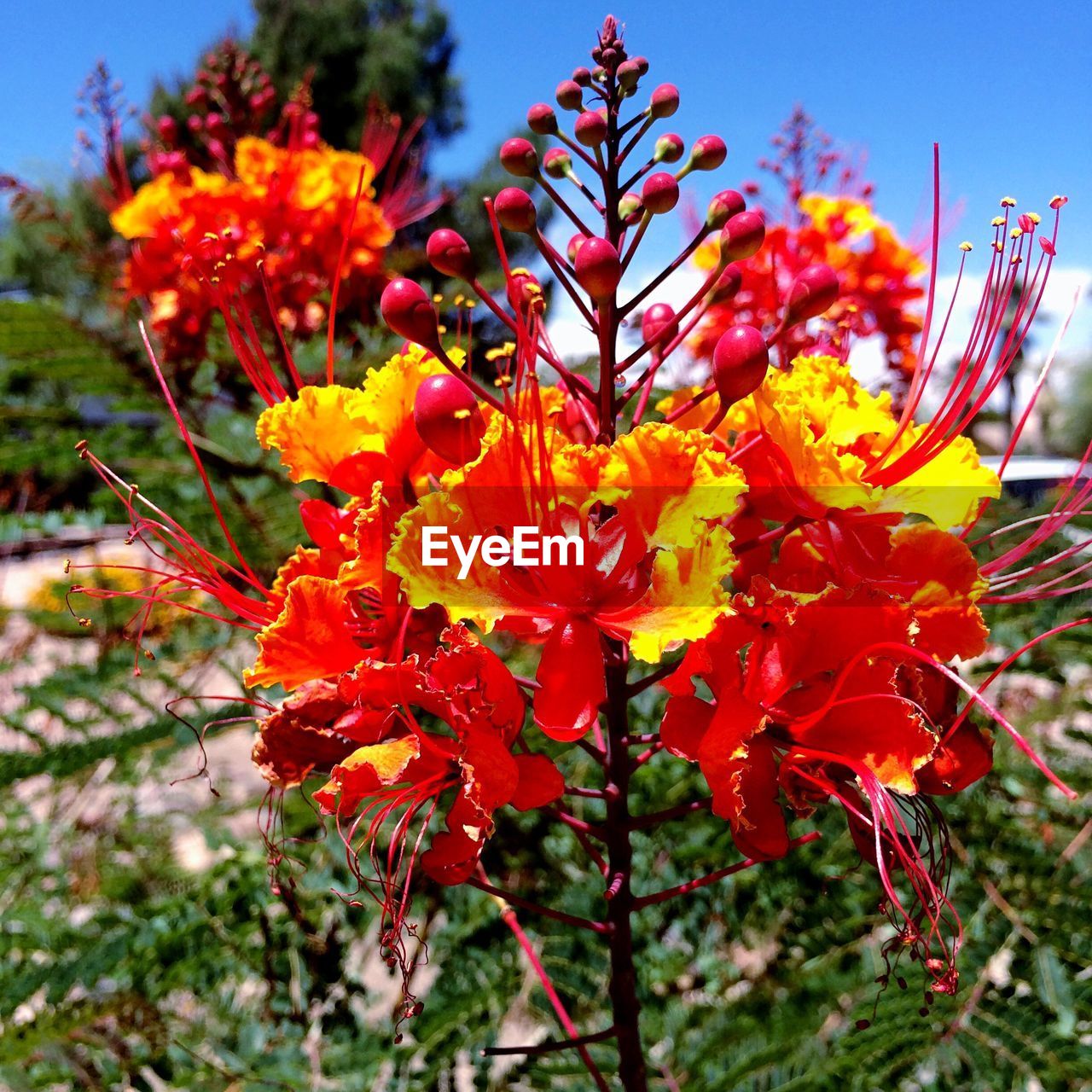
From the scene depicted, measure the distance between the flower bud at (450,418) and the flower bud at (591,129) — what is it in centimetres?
A: 30

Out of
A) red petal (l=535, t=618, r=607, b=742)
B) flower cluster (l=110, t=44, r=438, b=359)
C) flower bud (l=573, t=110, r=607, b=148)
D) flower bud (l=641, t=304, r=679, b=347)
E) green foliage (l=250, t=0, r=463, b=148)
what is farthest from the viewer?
green foliage (l=250, t=0, r=463, b=148)

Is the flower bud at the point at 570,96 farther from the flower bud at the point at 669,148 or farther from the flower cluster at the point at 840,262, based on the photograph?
the flower cluster at the point at 840,262

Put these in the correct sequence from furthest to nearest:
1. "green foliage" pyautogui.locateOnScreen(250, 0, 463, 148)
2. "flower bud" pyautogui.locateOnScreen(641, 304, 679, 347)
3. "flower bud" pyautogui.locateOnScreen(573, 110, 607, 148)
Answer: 1. "green foliage" pyautogui.locateOnScreen(250, 0, 463, 148)
2. "flower bud" pyautogui.locateOnScreen(641, 304, 679, 347)
3. "flower bud" pyautogui.locateOnScreen(573, 110, 607, 148)

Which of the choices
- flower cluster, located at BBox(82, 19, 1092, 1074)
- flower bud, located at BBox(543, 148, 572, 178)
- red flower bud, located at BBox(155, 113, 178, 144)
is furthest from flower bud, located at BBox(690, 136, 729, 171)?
red flower bud, located at BBox(155, 113, 178, 144)

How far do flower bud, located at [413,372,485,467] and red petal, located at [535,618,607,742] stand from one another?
217 mm

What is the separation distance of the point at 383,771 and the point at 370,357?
Result: 1.79m

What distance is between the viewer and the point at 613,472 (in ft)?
2.90

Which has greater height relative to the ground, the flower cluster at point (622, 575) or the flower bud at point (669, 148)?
the flower bud at point (669, 148)

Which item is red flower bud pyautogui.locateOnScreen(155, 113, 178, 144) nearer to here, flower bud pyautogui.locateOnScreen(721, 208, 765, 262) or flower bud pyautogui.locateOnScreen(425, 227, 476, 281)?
flower bud pyautogui.locateOnScreen(425, 227, 476, 281)

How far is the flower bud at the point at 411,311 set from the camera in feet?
3.14

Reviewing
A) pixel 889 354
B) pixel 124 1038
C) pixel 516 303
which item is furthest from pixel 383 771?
pixel 889 354

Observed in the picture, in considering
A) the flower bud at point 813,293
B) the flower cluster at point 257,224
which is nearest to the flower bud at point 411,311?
the flower bud at point 813,293

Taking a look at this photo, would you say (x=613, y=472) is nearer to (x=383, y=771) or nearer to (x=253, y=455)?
(x=383, y=771)

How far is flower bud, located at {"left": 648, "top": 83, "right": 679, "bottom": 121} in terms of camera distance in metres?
1.02
